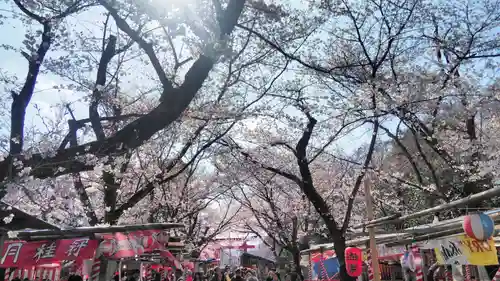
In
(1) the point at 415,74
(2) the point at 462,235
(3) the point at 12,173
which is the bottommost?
(2) the point at 462,235

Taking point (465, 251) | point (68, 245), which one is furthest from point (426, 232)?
point (68, 245)

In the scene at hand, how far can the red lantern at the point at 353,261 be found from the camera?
11.7 m

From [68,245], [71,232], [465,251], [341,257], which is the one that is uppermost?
[71,232]

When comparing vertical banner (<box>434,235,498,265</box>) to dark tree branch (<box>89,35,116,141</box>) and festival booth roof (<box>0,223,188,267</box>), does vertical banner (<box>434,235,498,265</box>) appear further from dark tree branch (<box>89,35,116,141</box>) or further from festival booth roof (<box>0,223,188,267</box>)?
dark tree branch (<box>89,35,116,141</box>)

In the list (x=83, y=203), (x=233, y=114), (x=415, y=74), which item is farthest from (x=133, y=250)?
(x=415, y=74)

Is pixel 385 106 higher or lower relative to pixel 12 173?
higher

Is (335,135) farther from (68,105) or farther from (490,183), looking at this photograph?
(68,105)

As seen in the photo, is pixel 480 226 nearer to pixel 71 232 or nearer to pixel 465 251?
pixel 465 251

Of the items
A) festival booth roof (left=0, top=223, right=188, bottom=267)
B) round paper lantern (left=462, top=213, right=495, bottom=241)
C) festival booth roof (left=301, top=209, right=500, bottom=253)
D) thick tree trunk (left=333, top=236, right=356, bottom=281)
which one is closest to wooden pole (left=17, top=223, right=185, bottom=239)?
festival booth roof (left=0, top=223, right=188, bottom=267)

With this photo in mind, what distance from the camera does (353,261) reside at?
11.9 meters

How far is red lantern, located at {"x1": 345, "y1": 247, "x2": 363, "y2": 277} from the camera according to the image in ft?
38.4

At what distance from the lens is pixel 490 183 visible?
1395 centimetres

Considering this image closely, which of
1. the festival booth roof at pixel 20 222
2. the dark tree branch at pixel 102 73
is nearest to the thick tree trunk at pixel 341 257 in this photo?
the dark tree branch at pixel 102 73

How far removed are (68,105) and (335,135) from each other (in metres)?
8.67
